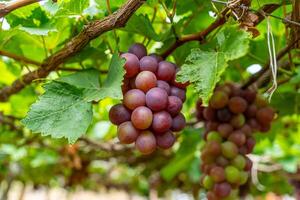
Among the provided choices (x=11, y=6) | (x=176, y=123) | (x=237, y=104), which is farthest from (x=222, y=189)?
(x=11, y=6)

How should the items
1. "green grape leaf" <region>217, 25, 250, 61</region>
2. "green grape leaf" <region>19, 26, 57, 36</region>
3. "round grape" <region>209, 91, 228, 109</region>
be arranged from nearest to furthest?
"green grape leaf" <region>217, 25, 250, 61</region>
"green grape leaf" <region>19, 26, 57, 36</region>
"round grape" <region>209, 91, 228, 109</region>


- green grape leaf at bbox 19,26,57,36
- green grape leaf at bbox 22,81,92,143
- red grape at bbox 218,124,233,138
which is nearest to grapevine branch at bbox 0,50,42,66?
green grape leaf at bbox 19,26,57,36

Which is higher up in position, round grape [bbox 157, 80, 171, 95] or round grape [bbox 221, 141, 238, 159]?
round grape [bbox 157, 80, 171, 95]

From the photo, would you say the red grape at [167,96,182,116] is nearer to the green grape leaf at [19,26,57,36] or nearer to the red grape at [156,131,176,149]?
the red grape at [156,131,176,149]

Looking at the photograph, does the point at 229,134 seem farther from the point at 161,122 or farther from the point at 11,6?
the point at 11,6

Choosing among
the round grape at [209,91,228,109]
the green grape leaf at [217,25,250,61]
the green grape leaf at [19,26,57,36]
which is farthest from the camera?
the round grape at [209,91,228,109]

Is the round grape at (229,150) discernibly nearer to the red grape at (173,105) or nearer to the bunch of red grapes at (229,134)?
the bunch of red grapes at (229,134)
